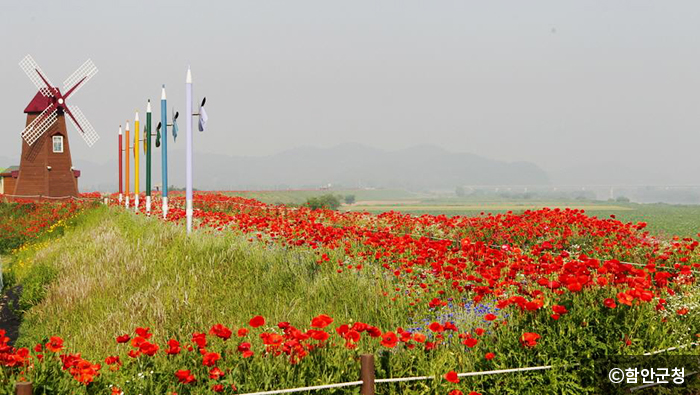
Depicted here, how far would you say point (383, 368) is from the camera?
16.0 feet

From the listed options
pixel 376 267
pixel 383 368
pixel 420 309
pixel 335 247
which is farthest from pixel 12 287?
pixel 383 368

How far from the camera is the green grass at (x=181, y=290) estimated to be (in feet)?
25.4

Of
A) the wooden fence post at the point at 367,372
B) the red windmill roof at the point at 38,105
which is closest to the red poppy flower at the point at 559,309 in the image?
the wooden fence post at the point at 367,372

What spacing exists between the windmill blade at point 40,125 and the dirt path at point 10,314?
24.7 meters

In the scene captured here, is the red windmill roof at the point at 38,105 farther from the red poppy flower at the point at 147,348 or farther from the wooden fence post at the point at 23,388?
the wooden fence post at the point at 23,388

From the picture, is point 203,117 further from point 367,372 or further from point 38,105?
point 38,105

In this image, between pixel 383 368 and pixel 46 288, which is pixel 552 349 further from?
pixel 46 288

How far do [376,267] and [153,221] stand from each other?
849 centimetres

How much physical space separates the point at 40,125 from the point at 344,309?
3471 cm

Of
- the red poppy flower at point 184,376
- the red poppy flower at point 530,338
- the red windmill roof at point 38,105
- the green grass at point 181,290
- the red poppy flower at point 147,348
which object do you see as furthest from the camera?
the red windmill roof at point 38,105

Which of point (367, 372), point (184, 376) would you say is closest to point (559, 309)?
point (367, 372)

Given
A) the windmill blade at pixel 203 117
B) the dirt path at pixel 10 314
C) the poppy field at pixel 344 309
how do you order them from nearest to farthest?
1. the poppy field at pixel 344 309
2. the dirt path at pixel 10 314
3. the windmill blade at pixel 203 117

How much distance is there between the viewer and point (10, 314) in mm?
12141

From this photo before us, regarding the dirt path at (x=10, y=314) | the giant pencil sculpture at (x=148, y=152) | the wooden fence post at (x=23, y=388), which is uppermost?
the giant pencil sculpture at (x=148, y=152)
